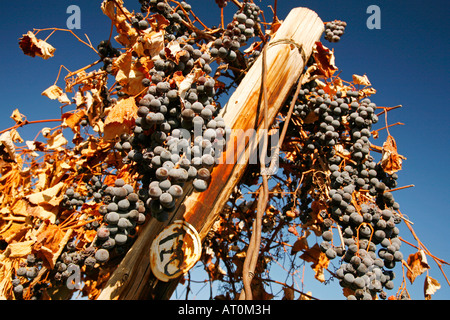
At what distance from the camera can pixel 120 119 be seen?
1298mm

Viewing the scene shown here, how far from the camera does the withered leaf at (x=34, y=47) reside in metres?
1.71

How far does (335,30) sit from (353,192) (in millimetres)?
1112

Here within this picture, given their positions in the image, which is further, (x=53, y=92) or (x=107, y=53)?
(x=53, y=92)

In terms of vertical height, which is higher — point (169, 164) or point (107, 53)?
point (107, 53)

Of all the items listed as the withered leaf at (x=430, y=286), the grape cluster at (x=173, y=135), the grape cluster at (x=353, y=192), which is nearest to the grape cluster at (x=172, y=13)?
the grape cluster at (x=173, y=135)

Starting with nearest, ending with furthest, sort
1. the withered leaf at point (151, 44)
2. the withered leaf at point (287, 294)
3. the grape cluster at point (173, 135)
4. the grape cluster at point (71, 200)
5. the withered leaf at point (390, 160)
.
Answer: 1. the grape cluster at point (173, 135)
2. the withered leaf at point (151, 44)
3. the withered leaf at point (390, 160)
4. the grape cluster at point (71, 200)
5. the withered leaf at point (287, 294)

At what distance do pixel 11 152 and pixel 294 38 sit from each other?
1867 millimetres

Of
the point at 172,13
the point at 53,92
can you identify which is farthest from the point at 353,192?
the point at 53,92

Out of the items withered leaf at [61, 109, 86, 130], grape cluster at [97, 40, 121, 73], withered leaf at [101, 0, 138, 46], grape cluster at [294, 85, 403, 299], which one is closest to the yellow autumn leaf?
withered leaf at [61, 109, 86, 130]

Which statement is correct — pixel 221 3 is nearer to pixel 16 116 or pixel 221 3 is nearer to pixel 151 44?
pixel 151 44

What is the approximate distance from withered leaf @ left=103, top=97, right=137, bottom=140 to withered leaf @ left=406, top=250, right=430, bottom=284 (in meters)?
1.55

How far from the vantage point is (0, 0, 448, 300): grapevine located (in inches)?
45.1

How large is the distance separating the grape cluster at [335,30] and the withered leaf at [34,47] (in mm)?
1789

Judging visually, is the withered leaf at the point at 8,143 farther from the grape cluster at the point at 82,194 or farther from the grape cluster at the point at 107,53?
the grape cluster at the point at 107,53
